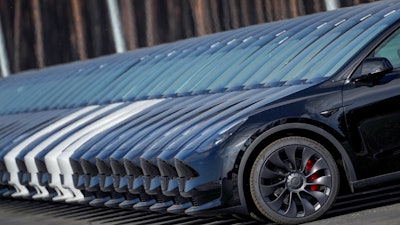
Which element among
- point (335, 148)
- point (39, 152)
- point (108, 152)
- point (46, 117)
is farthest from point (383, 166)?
point (46, 117)

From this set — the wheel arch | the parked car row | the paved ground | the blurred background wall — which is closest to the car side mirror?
the parked car row

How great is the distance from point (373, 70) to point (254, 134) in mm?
1192

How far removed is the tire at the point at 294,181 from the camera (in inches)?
470

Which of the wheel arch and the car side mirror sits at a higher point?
the car side mirror

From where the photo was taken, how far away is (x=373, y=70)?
40.1ft

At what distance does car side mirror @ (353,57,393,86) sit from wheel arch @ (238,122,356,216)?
58 cm

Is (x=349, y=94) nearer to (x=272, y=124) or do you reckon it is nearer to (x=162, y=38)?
(x=272, y=124)

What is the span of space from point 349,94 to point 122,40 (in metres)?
22.3

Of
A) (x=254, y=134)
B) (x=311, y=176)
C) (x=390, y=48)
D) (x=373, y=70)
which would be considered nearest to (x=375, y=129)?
(x=373, y=70)

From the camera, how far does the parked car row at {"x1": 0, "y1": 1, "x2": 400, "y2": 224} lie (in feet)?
39.5

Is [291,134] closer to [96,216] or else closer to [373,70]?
[373,70]

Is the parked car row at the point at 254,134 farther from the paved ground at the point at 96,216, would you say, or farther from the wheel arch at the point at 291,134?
the paved ground at the point at 96,216

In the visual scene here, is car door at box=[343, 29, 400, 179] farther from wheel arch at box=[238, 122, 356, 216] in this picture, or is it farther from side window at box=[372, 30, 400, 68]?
side window at box=[372, 30, 400, 68]

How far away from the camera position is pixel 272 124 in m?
12.0
